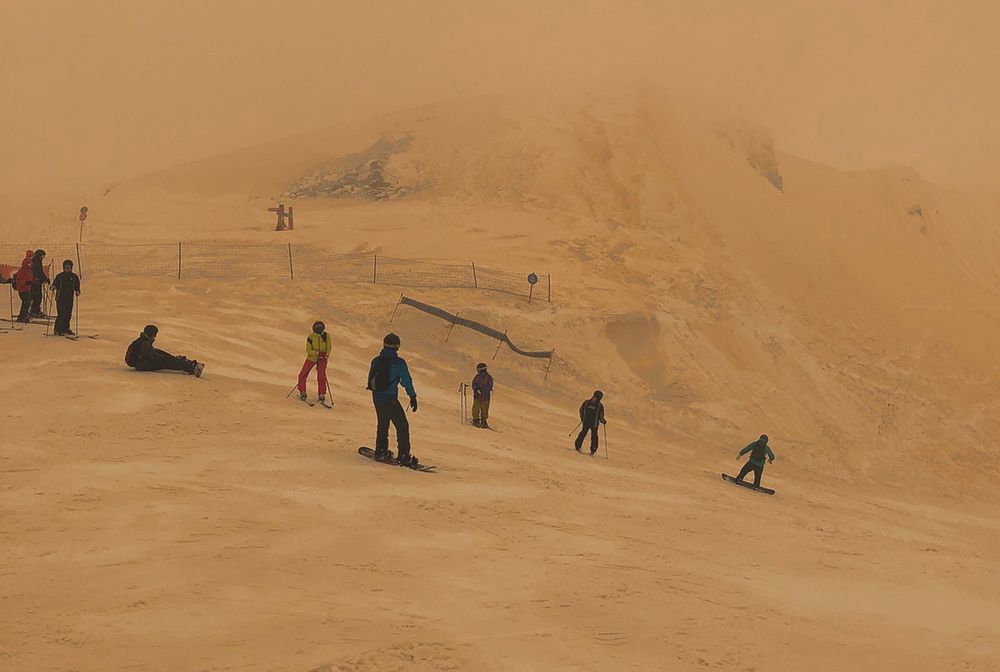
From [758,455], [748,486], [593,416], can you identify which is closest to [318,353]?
[593,416]

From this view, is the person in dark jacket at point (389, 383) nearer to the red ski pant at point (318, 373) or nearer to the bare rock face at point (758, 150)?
the red ski pant at point (318, 373)

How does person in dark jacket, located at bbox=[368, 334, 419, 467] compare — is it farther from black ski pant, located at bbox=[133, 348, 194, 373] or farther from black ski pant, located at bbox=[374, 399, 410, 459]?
black ski pant, located at bbox=[133, 348, 194, 373]

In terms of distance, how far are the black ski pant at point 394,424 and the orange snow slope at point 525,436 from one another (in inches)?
15.0

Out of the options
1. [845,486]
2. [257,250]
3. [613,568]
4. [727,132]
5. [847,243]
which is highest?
[727,132]

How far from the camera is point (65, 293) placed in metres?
14.9

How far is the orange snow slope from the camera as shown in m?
6.37

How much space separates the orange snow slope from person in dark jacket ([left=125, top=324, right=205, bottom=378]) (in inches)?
12.4

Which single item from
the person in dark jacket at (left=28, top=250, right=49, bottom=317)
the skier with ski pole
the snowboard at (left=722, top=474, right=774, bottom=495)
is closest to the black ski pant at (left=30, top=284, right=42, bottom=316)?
the person in dark jacket at (left=28, top=250, right=49, bottom=317)

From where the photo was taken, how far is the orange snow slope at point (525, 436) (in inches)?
251

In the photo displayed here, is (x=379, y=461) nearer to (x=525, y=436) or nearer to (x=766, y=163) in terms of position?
(x=525, y=436)

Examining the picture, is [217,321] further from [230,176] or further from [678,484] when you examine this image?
[230,176]

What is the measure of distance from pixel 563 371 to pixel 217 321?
8525 millimetres

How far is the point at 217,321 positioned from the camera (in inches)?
813

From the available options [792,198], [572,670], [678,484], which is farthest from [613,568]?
[792,198]
